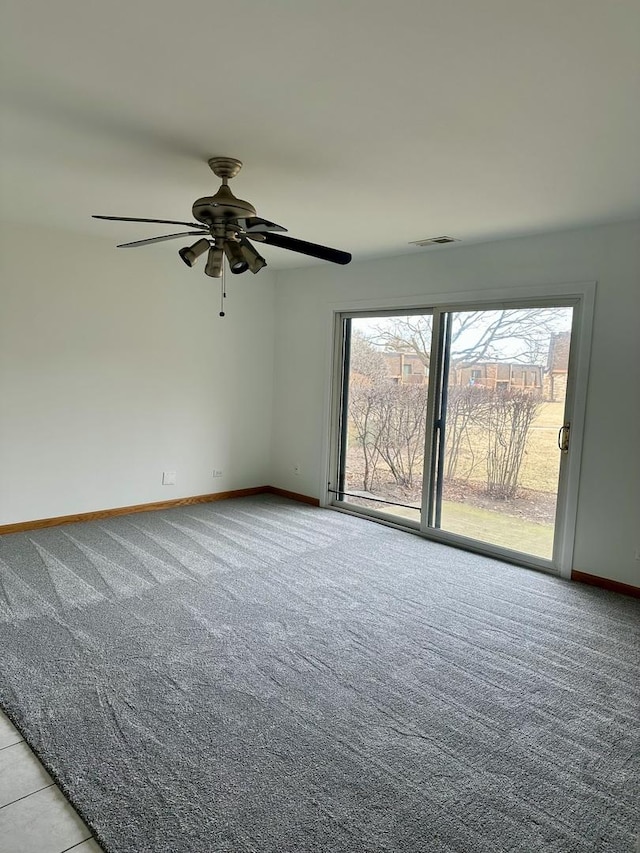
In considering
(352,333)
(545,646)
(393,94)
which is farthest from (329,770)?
(352,333)

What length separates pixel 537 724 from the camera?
2438 mm

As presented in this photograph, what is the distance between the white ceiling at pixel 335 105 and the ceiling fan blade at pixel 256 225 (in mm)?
334

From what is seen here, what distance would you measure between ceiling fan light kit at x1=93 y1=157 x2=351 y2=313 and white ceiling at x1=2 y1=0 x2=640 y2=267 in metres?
0.17

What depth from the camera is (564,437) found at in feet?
13.5

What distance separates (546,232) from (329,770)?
3666 mm

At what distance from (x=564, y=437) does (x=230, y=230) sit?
8.96 feet

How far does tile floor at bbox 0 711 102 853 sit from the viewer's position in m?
1.75

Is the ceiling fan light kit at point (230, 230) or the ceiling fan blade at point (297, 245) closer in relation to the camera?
the ceiling fan light kit at point (230, 230)

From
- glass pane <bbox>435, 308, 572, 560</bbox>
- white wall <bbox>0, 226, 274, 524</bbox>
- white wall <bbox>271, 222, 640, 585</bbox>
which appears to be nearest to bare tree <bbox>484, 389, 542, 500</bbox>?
glass pane <bbox>435, 308, 572, 560</bbox>

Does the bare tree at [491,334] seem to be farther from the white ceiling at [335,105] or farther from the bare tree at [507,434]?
the white ceiling at [335,105]

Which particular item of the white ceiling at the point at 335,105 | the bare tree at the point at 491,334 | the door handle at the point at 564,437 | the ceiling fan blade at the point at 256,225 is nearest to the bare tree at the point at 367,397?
the bare tree at the point at 491,334

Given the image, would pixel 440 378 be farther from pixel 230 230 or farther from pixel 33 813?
pixel 33 813

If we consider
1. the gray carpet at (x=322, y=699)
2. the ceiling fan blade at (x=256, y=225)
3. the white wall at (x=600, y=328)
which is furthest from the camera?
the white wall at (x=600, y=328)

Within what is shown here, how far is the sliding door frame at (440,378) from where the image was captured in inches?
158
